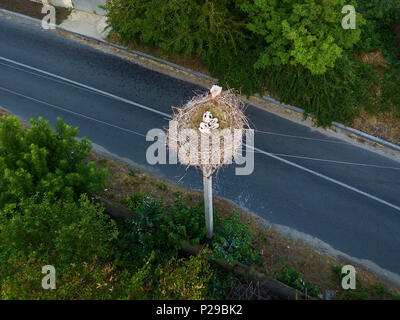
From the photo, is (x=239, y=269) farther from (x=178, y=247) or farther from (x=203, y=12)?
(x=203, y=12)

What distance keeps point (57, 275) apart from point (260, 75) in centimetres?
1133

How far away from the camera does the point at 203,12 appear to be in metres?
13.0

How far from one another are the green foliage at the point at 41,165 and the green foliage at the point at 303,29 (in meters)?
8.11

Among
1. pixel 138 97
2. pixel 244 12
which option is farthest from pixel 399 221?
pixel 138 97

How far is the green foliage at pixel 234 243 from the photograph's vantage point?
37.6 feet

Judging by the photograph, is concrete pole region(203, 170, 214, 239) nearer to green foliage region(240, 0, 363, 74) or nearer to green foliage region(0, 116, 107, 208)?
green foliage region(0, 116, 107, 208)

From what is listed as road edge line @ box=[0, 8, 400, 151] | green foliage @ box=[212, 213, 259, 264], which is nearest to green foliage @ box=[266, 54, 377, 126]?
road edge line @ box=[0, 8, 400, 151]

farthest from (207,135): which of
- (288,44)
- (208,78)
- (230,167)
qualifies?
(208,78)

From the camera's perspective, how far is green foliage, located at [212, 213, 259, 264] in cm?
1145

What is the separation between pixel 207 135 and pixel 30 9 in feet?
56.2

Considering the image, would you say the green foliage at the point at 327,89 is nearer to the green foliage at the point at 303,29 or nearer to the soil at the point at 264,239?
the green foliage at the point at 303,29

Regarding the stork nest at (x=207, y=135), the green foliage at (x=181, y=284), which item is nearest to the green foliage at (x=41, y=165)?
the stork nest at (x=207, y=135)

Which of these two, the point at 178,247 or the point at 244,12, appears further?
the point at 244,12

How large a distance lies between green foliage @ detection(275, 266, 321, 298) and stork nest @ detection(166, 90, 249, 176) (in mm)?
5079
